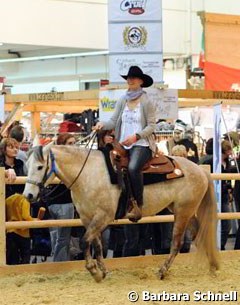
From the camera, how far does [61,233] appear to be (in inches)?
338

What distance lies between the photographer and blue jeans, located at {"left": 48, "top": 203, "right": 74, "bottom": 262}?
8.59 metres

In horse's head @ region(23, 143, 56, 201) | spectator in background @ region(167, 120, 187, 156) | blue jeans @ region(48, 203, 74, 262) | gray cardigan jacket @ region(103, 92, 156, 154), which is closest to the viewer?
horse's head @ region(23, 143, 56, 201)

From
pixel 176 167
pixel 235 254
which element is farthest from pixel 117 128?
pixel 235 254

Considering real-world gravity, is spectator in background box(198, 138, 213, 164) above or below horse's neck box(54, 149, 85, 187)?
below

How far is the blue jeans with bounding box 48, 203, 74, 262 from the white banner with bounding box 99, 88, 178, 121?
130 centimetres

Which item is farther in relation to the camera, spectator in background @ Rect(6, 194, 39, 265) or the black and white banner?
the black and white banner

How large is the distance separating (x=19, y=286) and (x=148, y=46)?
3.46 metres

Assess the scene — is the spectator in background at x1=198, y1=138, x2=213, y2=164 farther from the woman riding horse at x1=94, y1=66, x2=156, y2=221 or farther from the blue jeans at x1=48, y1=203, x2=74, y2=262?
the woman riding horse at x1=94, y1=66, x2=156, y2=221

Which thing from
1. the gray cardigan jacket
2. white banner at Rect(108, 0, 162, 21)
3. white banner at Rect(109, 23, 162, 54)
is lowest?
the gray cardigan jacket

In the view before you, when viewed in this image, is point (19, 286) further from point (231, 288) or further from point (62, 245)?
point (231, 288)

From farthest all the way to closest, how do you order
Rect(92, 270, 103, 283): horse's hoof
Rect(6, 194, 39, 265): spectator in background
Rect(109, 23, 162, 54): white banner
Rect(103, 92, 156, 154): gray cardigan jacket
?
Rect(109, 23, 162, 54): white banner → Rect(6, 194, 39, 265): spectator in background → Rect(103, 92, 156, 154): gray cardigan jacket → Rect(92, 270, 103, 283): horse's hoof

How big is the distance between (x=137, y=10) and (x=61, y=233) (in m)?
2.92

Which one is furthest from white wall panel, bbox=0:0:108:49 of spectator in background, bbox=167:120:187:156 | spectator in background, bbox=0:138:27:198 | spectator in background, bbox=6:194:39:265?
spectator in background, bbox=6:194:39:265

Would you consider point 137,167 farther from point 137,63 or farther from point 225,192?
point 225,192
